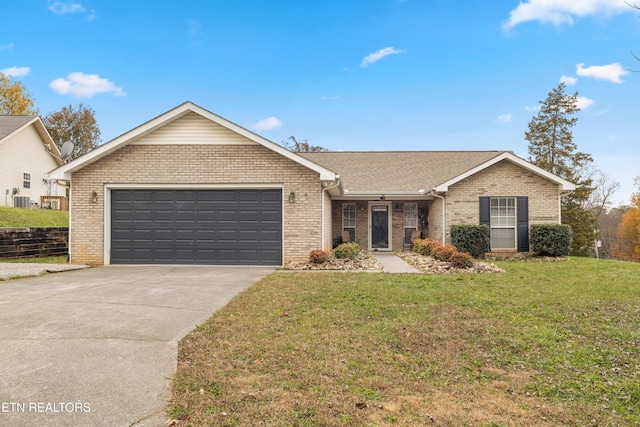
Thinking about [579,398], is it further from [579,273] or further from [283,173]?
[283,173]

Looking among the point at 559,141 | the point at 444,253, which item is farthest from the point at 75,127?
the point at 559,141

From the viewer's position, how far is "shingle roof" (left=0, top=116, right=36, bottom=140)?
864 inches

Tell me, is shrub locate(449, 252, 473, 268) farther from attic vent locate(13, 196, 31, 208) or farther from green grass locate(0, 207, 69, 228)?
attic vent locate(13, 196, 31, 208)

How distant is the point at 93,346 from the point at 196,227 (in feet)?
26.1

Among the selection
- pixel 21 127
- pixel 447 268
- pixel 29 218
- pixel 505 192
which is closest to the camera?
pixel 447 268

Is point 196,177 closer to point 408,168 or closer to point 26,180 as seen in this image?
point 408,168

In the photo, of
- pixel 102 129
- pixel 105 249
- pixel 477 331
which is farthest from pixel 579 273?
pixel 102 129

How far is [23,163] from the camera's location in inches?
928

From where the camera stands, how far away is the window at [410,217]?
1708 centimetres

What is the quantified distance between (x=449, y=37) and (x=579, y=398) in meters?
15.8

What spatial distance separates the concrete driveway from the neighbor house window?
416 inches

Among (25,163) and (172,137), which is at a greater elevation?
(25,163)

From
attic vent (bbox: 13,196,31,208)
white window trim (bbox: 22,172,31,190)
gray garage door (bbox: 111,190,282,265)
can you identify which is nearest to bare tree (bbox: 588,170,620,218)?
gray garage door (bbox: 111,190,282,265)

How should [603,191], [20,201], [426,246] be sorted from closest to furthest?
[426,246], [20,201], [603,191]
